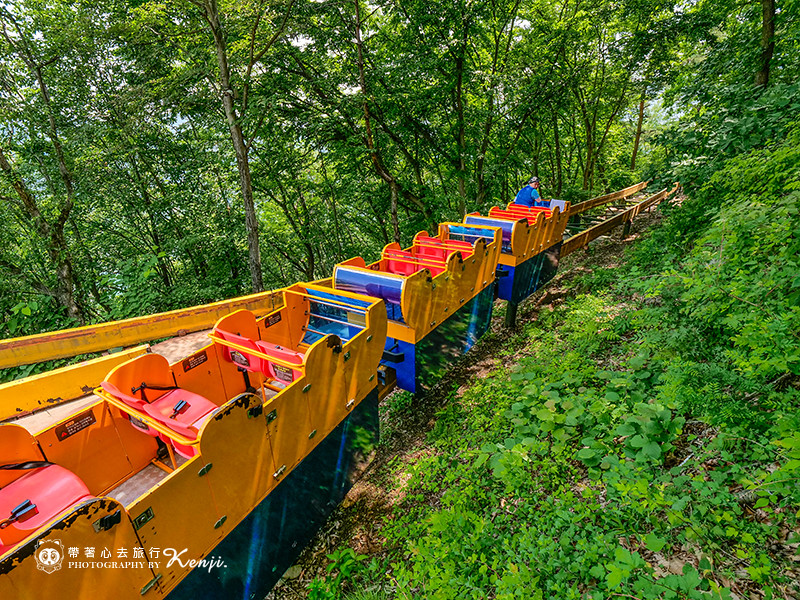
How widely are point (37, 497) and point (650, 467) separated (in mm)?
4308

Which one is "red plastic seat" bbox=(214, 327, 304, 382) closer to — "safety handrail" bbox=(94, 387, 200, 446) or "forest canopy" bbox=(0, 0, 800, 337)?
"safety handrail" bbox=(94, 387, 200, 446)

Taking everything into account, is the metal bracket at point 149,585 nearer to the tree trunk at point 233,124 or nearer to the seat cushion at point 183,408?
the seat cushion at point 183,408

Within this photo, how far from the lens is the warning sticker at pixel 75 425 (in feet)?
8.50

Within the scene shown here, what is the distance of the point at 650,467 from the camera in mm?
2502

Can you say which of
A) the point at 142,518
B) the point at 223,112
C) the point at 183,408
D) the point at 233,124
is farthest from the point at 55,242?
the point at 142,518

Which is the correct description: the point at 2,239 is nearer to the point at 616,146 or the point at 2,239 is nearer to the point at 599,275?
the point at 599,275

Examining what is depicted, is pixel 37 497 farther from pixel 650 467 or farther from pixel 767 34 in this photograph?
pixel 767 34

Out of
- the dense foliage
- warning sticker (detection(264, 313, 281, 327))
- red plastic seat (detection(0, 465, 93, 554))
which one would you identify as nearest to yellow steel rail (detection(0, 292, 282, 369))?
warning sticker (detection(264, 313, 281, 327))

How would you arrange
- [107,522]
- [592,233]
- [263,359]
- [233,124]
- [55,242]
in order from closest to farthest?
[107,522]
[263,359]
[233,124]
[55,242]
[592,233]

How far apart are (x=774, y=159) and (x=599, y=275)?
12.6ft

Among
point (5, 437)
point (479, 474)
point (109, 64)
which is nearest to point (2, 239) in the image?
point (109, 64)

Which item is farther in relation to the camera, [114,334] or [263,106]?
[263,106]

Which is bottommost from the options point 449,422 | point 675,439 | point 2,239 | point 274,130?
point 449,422

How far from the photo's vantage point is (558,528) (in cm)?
246
